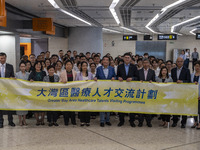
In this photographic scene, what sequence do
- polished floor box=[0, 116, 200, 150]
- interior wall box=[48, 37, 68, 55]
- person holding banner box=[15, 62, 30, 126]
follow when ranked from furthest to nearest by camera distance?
interior wall box=[48, 37, 68, 55], person holding banner box=[15, 62, 30, 126], polished floor box=[0, 116, 200, 150]

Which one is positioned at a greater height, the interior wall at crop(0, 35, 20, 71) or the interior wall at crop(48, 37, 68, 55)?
the interior wall at crop(48, 37, 68, 55)

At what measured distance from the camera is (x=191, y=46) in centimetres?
2784

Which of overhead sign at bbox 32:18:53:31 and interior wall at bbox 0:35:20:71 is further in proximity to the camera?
overhead sign at bbox 32:18:53:31

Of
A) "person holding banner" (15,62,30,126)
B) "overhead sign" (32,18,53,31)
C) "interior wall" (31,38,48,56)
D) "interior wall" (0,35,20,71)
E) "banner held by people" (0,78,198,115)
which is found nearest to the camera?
"banner held by people" (0,78,198,115)

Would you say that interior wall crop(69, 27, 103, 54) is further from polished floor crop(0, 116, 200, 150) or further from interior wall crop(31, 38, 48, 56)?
polished floor crop(0, 116, 200, 150)

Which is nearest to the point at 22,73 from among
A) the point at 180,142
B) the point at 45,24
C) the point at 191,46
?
the point at 180,142

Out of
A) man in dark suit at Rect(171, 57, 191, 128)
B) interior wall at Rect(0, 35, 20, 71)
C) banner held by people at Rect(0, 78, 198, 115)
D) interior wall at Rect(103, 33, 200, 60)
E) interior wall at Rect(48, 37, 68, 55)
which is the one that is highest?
interior wall at Rect(103, 33, 200, 60)

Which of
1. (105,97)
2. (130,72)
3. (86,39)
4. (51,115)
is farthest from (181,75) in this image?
(86,39)

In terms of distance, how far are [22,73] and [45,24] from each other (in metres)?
6.30

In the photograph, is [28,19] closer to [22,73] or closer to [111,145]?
[22,73]

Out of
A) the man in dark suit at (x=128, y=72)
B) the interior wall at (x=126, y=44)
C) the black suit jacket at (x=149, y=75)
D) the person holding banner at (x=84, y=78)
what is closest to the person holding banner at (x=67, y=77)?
the person holding banner at (x=84, y=78)

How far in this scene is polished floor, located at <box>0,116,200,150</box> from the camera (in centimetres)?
453

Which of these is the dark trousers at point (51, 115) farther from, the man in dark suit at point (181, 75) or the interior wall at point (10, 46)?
the interior wall at point (10, 46)

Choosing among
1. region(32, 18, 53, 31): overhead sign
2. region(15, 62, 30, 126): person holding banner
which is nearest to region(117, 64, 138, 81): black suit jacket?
region(15, 62, 30, 126): person holding banner
